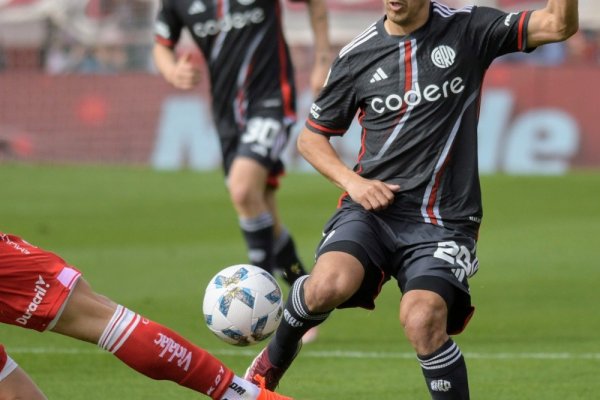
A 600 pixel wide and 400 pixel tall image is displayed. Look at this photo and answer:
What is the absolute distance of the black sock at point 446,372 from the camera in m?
5.58

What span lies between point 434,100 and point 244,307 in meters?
1.40

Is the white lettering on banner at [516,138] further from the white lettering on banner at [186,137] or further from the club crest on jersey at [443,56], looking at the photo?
the club crest on jersey at [443,56]

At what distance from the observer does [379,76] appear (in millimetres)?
6156

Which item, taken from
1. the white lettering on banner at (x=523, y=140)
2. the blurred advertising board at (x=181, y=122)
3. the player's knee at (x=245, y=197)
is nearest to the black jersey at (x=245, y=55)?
the player's knee at (x=245, y=197)

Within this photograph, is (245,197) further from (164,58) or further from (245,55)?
(164,58)

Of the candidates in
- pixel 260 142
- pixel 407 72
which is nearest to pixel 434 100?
pixel 407 72

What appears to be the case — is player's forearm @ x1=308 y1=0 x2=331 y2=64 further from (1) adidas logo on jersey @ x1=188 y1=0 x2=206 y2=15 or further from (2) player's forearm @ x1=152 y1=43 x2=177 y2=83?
(2) player's forearm @ x1=152 y1=43 x2=177 y2=83

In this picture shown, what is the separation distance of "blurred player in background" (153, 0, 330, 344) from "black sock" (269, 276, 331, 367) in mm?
2492

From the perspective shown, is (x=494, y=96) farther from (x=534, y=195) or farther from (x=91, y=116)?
(x=91, y=116)

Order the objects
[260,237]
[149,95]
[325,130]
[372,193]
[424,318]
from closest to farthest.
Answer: [424,318], [372,193], [325,130], [260,237], [149,95]

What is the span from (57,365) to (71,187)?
1179cm

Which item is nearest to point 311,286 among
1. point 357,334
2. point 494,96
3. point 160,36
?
point 357,334

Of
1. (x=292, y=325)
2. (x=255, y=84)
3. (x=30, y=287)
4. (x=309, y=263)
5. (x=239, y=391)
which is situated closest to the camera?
(x=30, y=287)

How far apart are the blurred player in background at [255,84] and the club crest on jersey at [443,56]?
2781 millimetres
